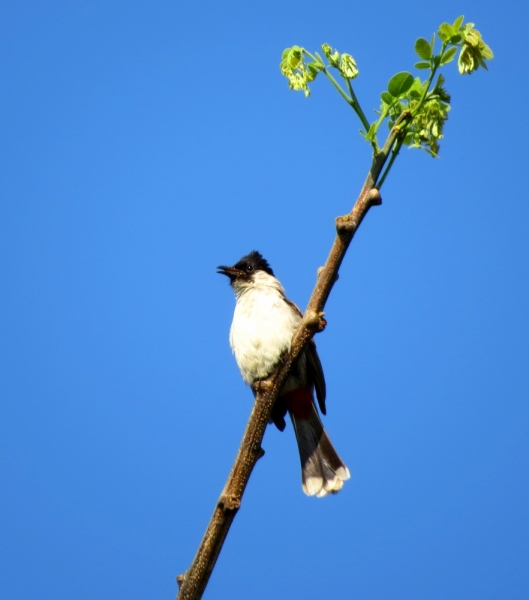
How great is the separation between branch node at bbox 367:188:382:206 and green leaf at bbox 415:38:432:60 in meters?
0.59

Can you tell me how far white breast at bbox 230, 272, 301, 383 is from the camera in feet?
18.1

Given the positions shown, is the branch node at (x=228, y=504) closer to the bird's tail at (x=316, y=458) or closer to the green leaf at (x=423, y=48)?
the green leaf at (x=423, y=48)

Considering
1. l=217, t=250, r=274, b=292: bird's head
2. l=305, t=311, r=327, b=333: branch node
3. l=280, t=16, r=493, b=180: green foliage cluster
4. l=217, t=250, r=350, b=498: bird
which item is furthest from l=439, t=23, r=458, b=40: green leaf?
l=217, t=250, r=274, b=292: bird's head

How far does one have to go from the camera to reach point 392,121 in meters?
3.05

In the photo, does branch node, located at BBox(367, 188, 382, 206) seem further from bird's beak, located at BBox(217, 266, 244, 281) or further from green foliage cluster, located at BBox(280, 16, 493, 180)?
bird's beak, located at BBox(217, 266, 244, 281)

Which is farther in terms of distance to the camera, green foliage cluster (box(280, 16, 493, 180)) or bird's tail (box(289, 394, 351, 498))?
bird's tail (box(289, 394, 351, 498))

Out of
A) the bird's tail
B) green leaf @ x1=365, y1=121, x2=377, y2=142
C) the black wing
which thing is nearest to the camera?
green leaf @ x1=365, y1=121, x2=377, y2=142

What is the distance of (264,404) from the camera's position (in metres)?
3.46

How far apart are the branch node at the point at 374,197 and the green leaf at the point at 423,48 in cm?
59

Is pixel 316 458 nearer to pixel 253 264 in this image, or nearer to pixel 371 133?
pixel 253 264

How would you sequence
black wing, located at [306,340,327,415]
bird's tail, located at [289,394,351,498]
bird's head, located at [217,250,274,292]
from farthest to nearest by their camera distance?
bird's head, located at [217,250,274,292], black wing, located at [306,340,327,415], bird's tail, located at [289,394,351,498]

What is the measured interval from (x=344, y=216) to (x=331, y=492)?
301 centimetres

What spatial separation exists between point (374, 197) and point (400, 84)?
1.75 ft

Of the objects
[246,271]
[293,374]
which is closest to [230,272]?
[246,271]
